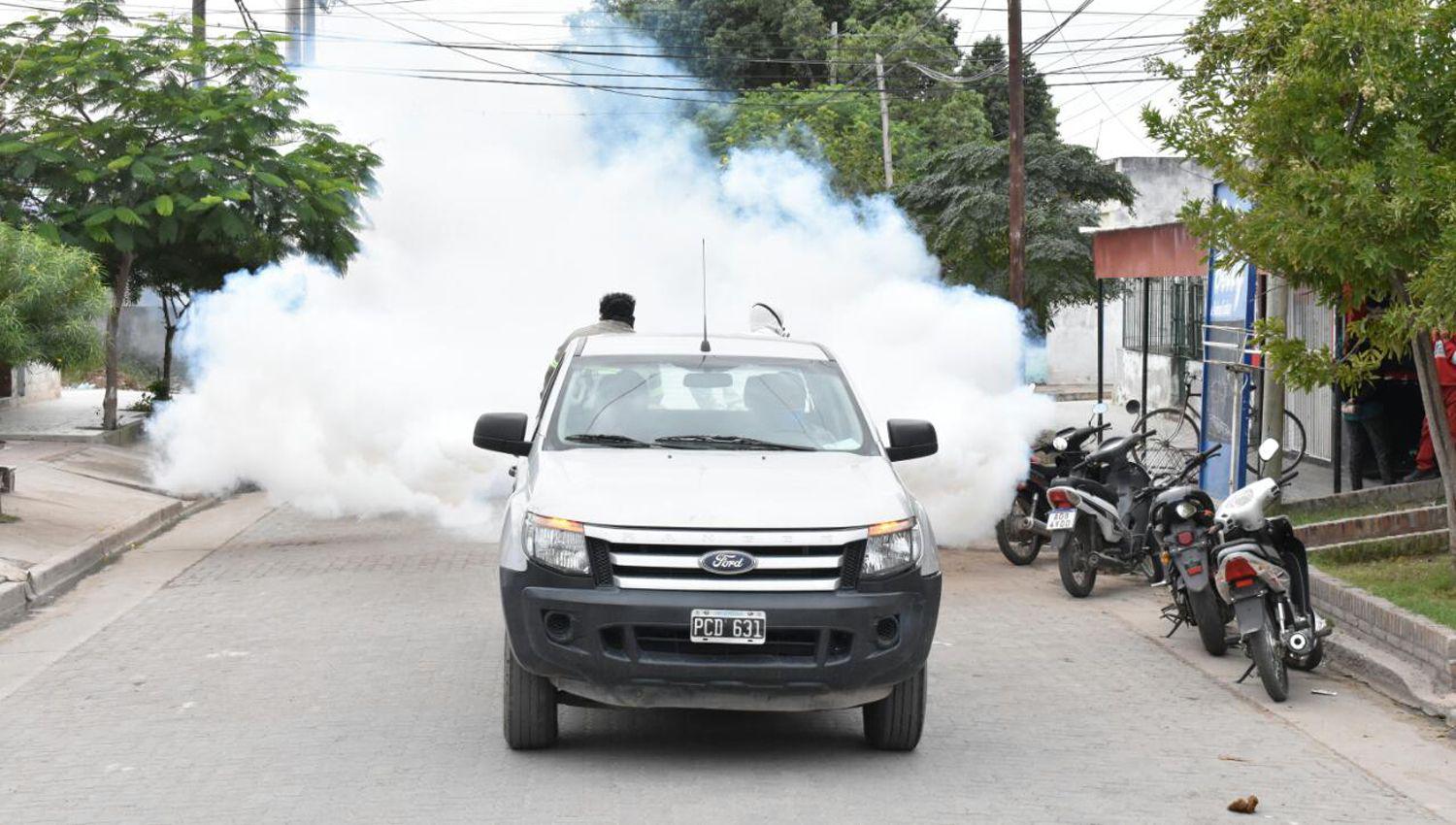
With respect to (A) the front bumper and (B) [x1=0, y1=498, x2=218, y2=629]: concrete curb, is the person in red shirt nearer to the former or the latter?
(A) the front bumper

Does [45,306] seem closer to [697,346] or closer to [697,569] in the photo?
[697,346]

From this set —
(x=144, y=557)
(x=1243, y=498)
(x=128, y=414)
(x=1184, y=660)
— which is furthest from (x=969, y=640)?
(x=128, y=414)

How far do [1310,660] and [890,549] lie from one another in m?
3.67

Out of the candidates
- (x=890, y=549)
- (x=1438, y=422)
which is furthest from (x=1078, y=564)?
(x=890, y=549)

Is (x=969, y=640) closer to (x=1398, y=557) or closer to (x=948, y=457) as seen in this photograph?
(x=1398, y=557)

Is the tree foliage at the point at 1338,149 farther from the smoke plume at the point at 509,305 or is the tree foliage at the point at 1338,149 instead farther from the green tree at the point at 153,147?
the green tree at the point at 153,147

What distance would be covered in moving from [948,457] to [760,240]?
8.42 m

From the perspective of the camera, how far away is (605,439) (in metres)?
7.61

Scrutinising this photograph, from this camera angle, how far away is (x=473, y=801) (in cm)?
622

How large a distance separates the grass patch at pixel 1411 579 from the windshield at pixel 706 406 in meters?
3.50

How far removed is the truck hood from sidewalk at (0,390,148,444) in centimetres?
1676

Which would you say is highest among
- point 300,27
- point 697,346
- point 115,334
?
point 300,27

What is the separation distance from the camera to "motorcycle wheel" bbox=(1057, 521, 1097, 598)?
11.9m

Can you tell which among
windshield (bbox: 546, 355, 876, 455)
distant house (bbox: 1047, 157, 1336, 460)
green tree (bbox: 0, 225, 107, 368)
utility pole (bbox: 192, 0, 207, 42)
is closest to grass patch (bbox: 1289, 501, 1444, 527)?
Result: distant house (bbox: 1047, 157, 1336, 460)
